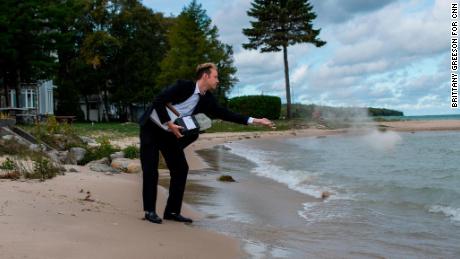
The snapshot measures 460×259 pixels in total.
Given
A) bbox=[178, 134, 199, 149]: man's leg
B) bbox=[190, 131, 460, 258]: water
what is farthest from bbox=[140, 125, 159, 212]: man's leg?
bbox=[190, 131, 460, 258]: water

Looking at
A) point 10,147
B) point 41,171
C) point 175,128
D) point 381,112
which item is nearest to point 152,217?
point 175,128

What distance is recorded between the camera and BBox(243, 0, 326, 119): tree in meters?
48.4

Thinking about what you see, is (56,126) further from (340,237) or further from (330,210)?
(340,237)

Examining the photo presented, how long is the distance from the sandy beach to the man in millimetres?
412

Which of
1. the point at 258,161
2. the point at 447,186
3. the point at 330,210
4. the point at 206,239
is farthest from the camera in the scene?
the point at 258,161

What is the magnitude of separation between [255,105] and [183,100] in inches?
1593

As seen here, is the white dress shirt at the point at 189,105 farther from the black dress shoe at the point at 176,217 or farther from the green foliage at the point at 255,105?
the green foliage at the point at 255,105

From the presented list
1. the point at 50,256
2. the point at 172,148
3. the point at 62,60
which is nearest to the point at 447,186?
the point at 172,148

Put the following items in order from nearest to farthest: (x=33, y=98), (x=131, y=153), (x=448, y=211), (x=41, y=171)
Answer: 1. (x=41, y=171)
2. (x=448, y=211)
3. (x=131, y=153)
4. (x=33, y=98)

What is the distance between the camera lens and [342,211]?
7832mm

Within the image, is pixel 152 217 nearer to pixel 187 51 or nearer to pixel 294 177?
pixel 294 177

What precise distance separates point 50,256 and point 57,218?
1415mm

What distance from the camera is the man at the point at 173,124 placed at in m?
5.55

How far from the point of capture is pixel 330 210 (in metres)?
7.89
